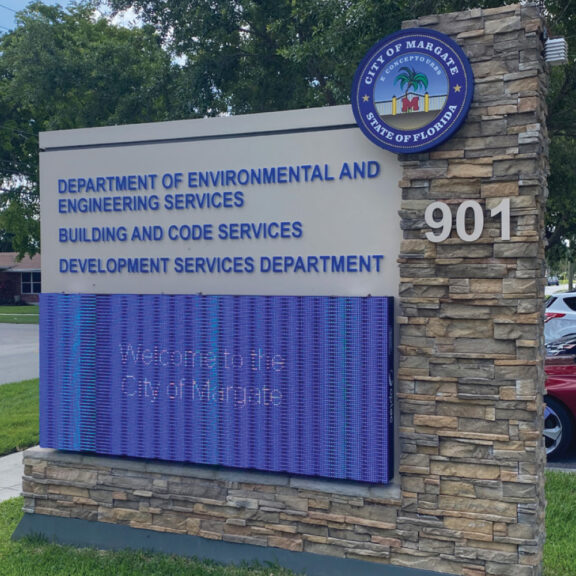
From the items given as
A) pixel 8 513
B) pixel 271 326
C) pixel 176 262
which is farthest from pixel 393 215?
pixel 8 513

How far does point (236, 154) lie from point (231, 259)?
29.0 inches

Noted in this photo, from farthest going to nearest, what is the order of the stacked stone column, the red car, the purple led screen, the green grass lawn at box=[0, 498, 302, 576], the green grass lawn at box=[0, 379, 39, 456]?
the green grass lawn at box=[0, 379, 39, 456], the red car, the green grass lawn at box=[0, 498, 302, 576], the purple led screen, the stacked stone column

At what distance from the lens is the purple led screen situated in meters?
4.56

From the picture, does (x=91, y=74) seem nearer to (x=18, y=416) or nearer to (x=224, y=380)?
(x=18, y=416)

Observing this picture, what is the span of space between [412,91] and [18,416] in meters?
7.91

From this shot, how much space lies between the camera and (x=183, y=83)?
600 inches

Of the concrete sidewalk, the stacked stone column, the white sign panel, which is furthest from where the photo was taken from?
the concrete sidewalk

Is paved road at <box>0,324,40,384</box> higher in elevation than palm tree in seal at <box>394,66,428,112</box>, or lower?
lower

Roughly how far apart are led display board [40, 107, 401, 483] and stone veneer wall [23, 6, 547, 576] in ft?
0.58

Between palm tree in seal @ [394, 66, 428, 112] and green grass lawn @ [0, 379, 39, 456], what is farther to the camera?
green grass lawn @ [0, 379, 39, 456]

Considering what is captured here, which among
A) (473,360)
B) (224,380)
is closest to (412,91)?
(473,360)

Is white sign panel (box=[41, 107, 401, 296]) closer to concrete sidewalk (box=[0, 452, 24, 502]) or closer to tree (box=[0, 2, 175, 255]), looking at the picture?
concrete sidewalk (box=[0, 452, 24, 502])

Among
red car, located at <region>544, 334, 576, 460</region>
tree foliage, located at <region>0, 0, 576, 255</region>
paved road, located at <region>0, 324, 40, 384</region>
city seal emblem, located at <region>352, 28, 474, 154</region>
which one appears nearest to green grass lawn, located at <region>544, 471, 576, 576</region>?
red car, located at <region>544, 334, 576, 460</region>

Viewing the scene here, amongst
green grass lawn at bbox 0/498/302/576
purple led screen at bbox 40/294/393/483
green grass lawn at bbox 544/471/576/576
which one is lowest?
green grass lawn at bbox 0/498/302/576
